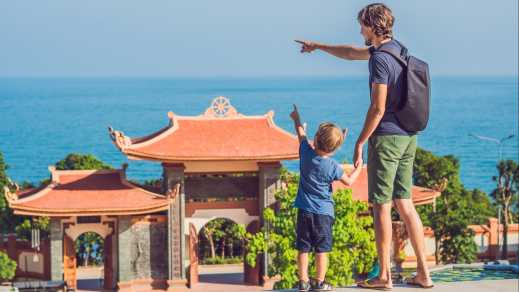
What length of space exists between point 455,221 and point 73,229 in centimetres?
862

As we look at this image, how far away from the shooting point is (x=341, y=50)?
→ 741 centimetres

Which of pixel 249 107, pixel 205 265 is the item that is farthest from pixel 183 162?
pixel 249 107

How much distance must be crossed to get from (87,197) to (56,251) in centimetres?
122

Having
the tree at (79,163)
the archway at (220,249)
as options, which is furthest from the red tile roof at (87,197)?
the tree at (79,163)

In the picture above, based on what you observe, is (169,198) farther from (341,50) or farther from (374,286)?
(374,286)

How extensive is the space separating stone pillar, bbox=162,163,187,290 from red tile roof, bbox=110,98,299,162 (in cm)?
49

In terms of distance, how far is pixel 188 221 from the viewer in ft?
75.6

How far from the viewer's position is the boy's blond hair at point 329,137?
6.81m

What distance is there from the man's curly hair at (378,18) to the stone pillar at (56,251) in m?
15.7

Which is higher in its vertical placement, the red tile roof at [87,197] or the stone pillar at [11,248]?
the red tile roof at [87,197]

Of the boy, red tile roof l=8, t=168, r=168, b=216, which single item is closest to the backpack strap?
the boy

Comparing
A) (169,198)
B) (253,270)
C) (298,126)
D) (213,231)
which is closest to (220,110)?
(169,198)

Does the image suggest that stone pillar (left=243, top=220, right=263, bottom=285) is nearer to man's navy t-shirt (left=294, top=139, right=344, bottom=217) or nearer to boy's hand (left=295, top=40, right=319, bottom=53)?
boy's hand (left=295, top=40, right=319, bottom=53)

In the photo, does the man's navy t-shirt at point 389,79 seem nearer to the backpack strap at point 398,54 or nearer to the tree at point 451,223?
the backpack strap at point 398,54
